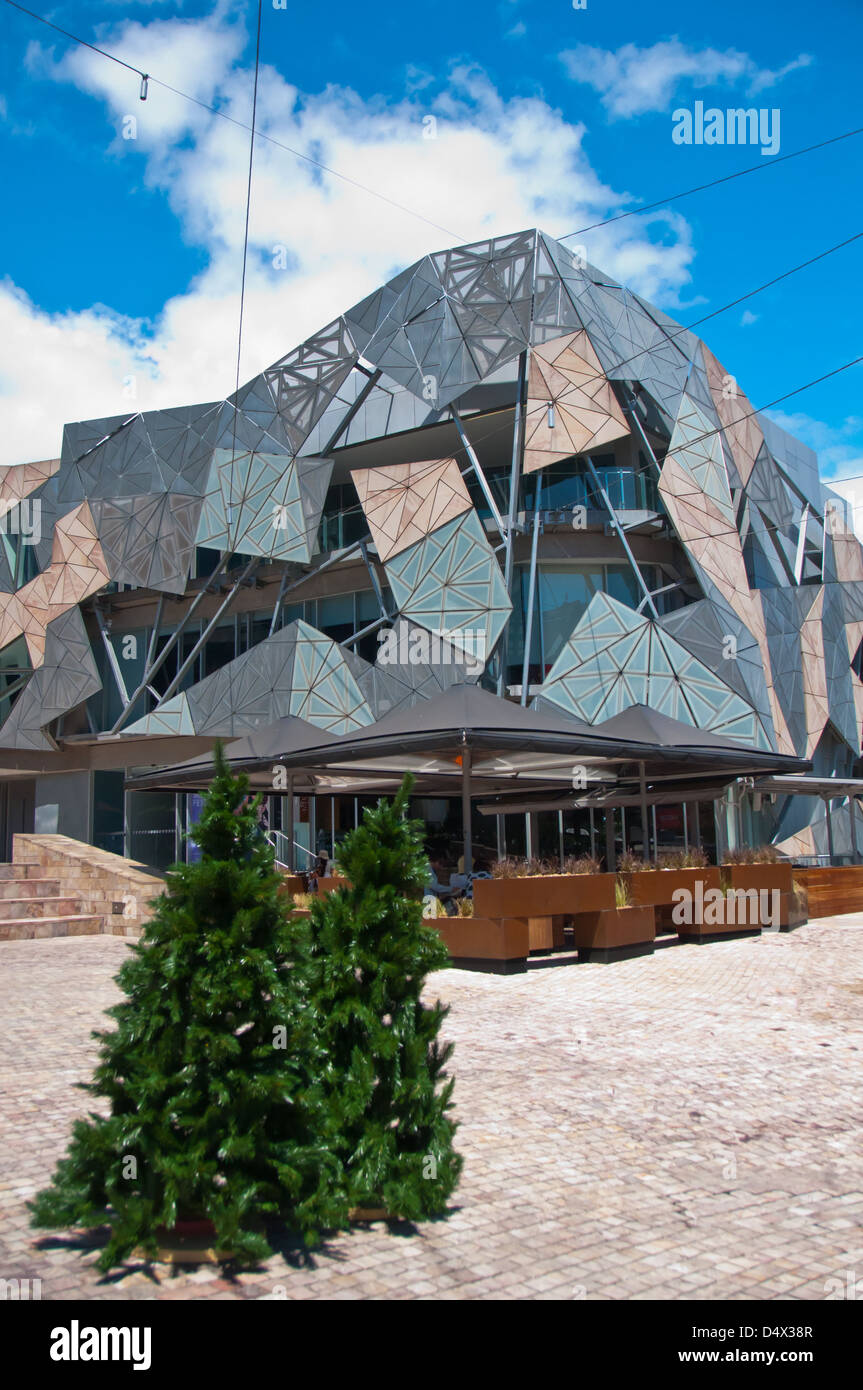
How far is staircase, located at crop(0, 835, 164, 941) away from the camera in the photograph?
1834 cm

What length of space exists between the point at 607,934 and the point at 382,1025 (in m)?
8.77

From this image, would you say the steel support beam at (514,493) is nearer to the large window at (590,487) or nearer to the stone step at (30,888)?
the large window at (590,487)

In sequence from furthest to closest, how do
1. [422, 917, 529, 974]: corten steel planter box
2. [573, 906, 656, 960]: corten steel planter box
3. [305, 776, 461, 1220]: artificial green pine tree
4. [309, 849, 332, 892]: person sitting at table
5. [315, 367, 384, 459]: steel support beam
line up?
[315, 367, 384, 459]: steel support beam
[309, 849, 332, 892]: person sitting at table
[573, 906, 656, 960]: corten steel planter box
[422, 917, 529, 974]: corten steel planter box
[305, 776, 461, 1220]: artificial green pine tree

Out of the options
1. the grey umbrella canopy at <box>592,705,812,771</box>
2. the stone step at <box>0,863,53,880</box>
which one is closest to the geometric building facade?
the grey umbrella canopy at <box>592,705,812,771</box>

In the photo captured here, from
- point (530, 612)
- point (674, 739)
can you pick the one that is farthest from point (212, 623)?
point (674, 739)

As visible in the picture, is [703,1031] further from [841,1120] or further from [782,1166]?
[782,1166]

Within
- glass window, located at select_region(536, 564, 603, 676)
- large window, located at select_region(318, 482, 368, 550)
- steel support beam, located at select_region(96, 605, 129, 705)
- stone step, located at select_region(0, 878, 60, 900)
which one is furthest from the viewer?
steel support beam, located at select_region(96, 605, 129, 705)

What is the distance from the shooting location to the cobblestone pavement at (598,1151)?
4.26 meters

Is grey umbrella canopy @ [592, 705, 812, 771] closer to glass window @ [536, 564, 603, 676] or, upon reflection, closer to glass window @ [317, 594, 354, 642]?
glass window @ [536, 564, 603, 676]

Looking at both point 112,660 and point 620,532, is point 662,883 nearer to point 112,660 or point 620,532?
point 620,532

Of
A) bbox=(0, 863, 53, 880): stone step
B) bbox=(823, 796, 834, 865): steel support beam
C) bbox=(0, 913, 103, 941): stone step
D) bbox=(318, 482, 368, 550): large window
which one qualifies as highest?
bbox=(318, 482, 368, 550): large window

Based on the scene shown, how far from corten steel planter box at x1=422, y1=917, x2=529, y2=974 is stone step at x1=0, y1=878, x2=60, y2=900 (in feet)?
35.2

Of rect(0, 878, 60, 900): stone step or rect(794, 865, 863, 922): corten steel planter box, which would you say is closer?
rect(0, 878, 60, 900): stone step

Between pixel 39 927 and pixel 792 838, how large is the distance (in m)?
21.0
